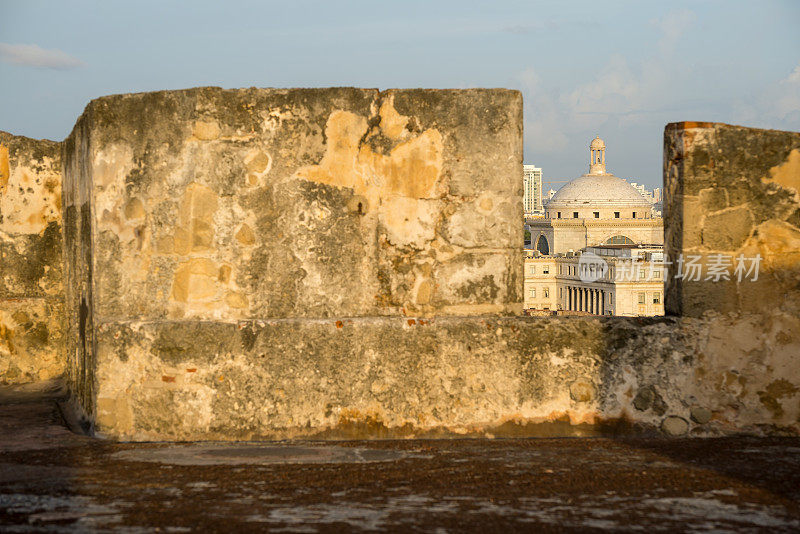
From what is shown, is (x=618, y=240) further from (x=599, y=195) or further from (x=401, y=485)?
(x=401, y=485)

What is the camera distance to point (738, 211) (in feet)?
12.0

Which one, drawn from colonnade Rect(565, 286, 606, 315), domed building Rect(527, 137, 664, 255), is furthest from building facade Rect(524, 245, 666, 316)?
domed building Rect(527, 137, 664, 255)

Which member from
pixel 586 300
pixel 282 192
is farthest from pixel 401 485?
pixel 586 300

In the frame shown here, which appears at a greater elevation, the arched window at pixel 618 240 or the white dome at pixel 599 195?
the white dome at pixel 599 195

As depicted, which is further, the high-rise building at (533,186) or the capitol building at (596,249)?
the high-rise building at (533,186)

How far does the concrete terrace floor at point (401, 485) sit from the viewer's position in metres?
2.32

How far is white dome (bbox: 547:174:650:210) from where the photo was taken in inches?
3971

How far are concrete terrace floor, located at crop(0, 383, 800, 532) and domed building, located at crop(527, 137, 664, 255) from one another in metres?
89.0

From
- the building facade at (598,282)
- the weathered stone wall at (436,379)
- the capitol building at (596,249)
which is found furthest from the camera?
the capitol building at (596,249)

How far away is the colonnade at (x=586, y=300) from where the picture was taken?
67.6 meters

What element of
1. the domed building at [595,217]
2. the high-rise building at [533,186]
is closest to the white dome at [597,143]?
the domed building at [595,217]

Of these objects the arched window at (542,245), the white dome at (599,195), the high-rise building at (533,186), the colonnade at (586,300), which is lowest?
the colonnade at (586,300)

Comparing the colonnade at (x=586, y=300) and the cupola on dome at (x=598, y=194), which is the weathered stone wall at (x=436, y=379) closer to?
the colonnade at (x=586, y=300)

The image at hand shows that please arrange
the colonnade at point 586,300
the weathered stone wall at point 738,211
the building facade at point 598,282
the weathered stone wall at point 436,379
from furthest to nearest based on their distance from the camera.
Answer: the colonnade at point 586,300, the building facade at point 598,282, the weathered stone wall at point 738,211, the weathered stone wall at point 436,379
